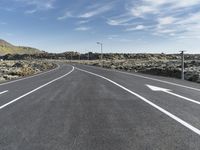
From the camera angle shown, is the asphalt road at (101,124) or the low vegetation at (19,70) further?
the low vegetation at (19,70)

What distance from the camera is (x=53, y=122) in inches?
310

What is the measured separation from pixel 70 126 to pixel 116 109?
2488 millimetres

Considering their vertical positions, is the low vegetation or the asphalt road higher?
the asphalt road

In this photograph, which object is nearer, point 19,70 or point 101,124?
point 101,124

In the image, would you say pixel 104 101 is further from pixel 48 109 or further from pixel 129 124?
pixel 129 124

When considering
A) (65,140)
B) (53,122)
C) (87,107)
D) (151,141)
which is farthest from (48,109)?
(151,141)

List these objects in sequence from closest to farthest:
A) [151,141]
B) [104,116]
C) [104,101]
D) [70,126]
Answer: [151,141]
[70,126]
[104,116]
[104,101]

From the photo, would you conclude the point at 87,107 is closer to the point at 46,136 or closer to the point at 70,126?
the point at 70,126

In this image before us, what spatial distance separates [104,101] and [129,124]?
3.88 m

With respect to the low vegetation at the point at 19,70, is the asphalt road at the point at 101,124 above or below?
above

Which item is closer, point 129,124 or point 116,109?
point 129,124

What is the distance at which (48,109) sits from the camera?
977 centimetres

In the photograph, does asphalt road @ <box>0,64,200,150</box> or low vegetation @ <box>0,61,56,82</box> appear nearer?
asphalt road @ <box>0,64,200,150</box>

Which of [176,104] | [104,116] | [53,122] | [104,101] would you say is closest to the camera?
[53,122]
